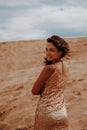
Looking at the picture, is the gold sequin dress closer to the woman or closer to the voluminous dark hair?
the woman

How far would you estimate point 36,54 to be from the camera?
18266 millimetres

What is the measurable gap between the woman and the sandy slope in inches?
175

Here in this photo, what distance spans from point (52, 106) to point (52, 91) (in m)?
0.13

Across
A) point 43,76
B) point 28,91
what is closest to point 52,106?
point 43,76

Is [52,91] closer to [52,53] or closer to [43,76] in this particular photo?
[43,76]

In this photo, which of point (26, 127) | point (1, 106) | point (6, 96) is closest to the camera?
point (26, 127)

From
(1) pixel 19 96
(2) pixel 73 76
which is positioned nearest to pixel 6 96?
(1) pixel 19 96

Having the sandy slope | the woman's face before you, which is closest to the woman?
the woman's face

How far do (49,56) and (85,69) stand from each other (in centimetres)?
879

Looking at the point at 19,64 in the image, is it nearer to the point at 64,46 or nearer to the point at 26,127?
the point at 26,127

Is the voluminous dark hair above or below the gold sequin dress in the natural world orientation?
above

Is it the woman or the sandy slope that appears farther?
the sandy slope

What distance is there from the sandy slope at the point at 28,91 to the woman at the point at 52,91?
444 cm

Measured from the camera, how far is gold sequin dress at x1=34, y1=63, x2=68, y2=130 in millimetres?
3906
